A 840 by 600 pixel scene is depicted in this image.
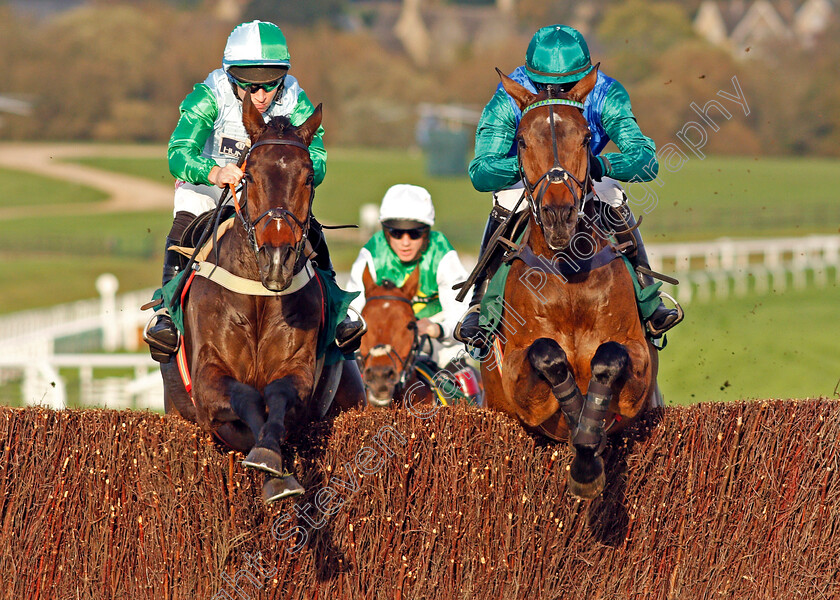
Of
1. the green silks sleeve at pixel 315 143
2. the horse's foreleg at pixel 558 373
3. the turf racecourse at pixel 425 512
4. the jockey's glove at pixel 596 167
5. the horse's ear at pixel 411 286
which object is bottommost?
the turf racecourse at pixel 425 512

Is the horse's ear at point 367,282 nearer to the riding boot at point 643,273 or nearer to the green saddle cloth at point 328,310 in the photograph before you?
the green saddle cloth at point 328,310

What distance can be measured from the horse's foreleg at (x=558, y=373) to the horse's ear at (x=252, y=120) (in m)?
1.48

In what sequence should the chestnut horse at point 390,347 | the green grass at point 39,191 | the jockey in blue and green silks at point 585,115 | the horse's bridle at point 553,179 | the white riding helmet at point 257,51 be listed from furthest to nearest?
the green grass at point 39,191, the chestnut horse at point 390,347, the white riding helmet at point 257,51, the jockey in blue and green silks at point 585,115, the horse's bridle at point 553,179

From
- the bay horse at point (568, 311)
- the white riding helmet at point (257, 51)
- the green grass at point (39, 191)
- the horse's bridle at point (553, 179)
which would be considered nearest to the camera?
the horse's bridle at point (553, 179)

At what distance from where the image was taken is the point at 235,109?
5.71 meters

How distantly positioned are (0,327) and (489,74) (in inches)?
1726

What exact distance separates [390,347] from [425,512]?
1653 mm

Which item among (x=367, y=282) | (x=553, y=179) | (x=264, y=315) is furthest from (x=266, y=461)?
(x=367, y=282)

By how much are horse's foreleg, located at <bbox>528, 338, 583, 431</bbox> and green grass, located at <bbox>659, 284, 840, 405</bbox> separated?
873 cm

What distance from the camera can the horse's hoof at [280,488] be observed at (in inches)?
181

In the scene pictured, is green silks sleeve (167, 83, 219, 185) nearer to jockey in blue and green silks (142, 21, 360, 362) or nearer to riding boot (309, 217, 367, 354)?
jockey in blue and green silks (142, 21, 360, 362)

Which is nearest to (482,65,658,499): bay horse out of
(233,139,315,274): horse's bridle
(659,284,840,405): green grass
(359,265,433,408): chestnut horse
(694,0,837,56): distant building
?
(233,139,315,274): horse's bridle

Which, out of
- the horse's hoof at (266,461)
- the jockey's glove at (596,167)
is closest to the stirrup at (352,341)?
the horse's hoof at (266,461)

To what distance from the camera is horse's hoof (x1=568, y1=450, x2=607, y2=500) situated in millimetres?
4930
